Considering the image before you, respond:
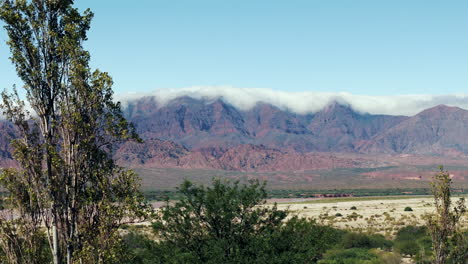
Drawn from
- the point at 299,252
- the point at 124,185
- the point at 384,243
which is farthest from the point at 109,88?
the point at 384,243

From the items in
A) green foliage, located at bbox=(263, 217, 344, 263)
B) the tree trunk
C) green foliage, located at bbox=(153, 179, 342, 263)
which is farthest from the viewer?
green foliage, located at bbox=(153, 179, 342, 263)

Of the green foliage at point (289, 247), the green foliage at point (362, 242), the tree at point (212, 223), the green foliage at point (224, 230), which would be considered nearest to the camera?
the green foliage at point (289, 247)

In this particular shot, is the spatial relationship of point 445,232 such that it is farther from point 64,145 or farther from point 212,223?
point 64,145

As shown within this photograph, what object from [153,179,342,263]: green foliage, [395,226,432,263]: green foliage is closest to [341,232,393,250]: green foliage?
[395,226,432,263]: green foliage

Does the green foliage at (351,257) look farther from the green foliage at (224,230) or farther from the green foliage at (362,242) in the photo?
the green foliage at (224,230)

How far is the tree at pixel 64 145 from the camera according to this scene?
17.5 meters

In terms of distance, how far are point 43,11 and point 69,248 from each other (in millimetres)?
8959

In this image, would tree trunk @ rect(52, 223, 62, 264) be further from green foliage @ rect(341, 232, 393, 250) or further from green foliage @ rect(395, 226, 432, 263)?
green foliage @ rect(341, 232, 393, 250)

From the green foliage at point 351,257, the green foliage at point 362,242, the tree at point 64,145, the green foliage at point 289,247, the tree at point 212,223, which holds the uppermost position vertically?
the tree at point 64,145

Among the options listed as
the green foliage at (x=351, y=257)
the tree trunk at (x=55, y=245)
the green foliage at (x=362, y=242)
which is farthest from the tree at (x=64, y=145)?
the green foliage at (x=362, y=242)

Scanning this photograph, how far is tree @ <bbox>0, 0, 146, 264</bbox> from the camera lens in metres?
17.5

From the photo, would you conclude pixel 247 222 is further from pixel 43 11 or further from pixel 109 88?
pixel 43 11

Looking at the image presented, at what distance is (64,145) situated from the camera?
17688mm

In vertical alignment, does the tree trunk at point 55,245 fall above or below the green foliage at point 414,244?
above
